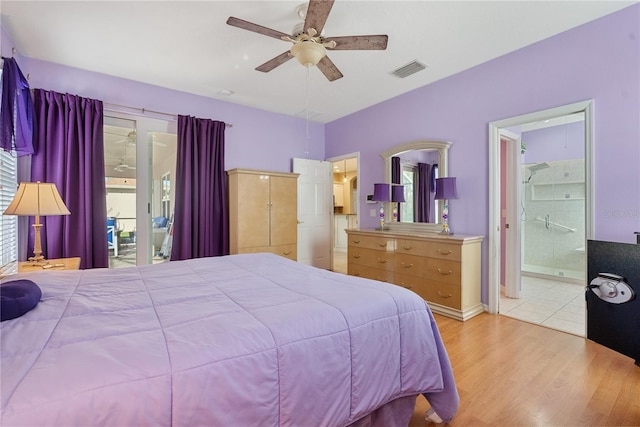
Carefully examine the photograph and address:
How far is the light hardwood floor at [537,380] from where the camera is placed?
1654mm

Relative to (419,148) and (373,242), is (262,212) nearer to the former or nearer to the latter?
(373,242)

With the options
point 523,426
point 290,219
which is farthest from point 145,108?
point 523,426

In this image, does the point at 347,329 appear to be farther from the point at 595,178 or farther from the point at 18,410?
the point at 595,178

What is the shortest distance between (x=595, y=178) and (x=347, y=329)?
8.72 ft

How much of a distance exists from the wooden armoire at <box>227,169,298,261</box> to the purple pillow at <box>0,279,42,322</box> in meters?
2.72

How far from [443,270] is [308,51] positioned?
247 centimetres

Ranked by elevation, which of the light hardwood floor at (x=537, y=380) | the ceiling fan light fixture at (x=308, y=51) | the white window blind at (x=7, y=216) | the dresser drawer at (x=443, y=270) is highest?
the ceiling fan light fixture at (x=308, y=51)

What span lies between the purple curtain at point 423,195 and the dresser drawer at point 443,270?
2.40ft

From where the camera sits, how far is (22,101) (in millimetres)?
2688

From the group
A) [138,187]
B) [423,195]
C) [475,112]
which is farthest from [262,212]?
[475,112]

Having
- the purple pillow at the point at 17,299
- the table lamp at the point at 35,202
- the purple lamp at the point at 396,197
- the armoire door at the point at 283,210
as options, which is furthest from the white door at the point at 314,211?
the purple pillow at the point at 17,299

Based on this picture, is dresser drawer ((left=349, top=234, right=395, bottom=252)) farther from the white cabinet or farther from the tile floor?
the white cabinet

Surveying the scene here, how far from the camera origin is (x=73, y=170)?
10.8ft

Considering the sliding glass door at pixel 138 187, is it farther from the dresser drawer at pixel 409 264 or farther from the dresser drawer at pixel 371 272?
the dresser drawer at pixel 409 264
